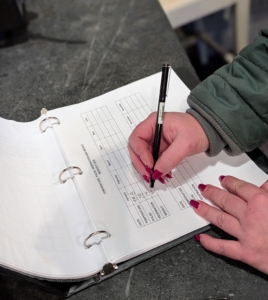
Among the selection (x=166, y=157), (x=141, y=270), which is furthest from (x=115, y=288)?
(x=166, y=157)

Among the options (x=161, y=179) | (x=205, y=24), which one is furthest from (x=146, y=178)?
(x=205, y=24)

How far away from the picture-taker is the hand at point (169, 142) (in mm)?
553

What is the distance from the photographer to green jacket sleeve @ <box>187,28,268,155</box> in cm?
58

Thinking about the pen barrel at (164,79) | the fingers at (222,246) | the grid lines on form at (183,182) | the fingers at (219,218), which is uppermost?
the pen barrel at (164,79)

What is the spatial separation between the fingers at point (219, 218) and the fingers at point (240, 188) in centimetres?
4

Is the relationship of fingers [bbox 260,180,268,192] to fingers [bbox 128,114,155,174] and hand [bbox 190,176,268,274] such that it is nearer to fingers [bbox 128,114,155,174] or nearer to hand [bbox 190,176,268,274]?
hand [bbox 190,176,268,274]

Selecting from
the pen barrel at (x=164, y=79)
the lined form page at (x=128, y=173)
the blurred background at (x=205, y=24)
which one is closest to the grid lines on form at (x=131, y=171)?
the lined form page at (x=128, y=173)

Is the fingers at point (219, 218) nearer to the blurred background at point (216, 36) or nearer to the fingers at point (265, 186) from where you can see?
the fingers at point (265, 186)

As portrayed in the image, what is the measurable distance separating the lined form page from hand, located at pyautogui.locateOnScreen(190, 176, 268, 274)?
21 mm

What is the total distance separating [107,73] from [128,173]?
28 cm

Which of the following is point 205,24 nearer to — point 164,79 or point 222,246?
point 164,79

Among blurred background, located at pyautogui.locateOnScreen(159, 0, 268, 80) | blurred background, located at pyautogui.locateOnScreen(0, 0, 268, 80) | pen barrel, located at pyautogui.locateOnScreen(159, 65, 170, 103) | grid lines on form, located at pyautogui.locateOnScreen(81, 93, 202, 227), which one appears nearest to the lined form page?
grid lines on form, located at pyautogui.locateOnScreen(81, 93, 202, 227)

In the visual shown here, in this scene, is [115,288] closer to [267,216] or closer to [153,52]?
[267,216]

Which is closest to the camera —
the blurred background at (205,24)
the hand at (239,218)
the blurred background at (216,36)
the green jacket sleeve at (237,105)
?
the hand at (239,218)
